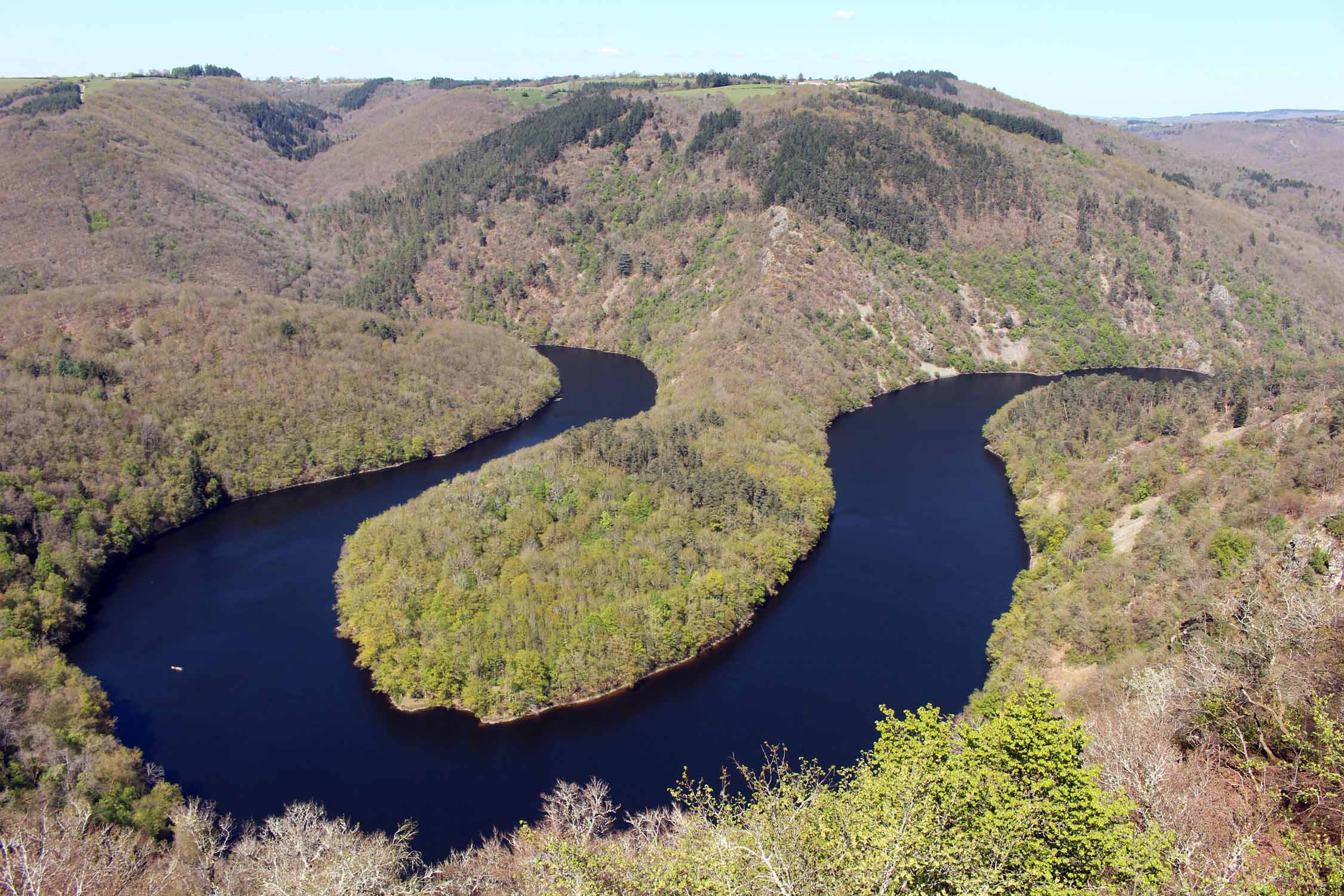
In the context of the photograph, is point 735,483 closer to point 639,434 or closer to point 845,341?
point 639,434

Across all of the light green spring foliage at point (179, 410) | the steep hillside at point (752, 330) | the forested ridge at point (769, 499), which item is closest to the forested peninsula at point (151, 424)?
the light green spring foliage at point (179, 410)

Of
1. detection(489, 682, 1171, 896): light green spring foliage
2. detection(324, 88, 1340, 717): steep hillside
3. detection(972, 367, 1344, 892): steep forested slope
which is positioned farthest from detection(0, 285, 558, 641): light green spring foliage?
detection(972, 367, 1344, 892): steep forested slope

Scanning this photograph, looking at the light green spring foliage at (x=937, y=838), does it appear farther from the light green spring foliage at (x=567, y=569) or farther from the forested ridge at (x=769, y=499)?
the light green spring foliage at (x=567, y=569)

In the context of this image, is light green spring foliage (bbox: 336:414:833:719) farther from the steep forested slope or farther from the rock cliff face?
the rock cliff face

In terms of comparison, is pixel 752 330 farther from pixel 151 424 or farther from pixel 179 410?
pixel 151 424

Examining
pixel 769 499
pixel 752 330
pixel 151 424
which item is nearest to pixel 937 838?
pixel 769 499

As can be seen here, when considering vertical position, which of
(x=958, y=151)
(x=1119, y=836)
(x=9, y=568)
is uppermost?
(x=958, y=151)

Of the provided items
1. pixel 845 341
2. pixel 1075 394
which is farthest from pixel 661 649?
pixel 845 341
